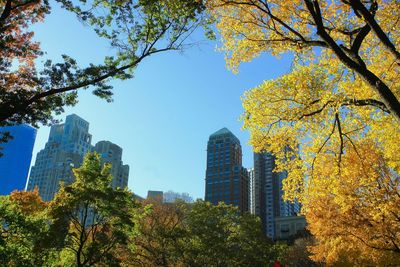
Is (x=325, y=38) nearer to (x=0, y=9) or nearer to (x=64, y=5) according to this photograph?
(x=64, y=5)

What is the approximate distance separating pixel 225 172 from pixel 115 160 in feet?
101

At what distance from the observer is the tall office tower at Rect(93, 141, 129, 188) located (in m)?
95.1

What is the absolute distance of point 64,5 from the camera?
10023mm

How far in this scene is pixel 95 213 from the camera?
19.0m

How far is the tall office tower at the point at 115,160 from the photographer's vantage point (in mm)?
95062

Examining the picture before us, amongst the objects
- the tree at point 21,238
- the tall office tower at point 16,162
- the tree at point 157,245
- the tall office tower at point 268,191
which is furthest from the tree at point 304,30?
the tall office tower at point 268,191

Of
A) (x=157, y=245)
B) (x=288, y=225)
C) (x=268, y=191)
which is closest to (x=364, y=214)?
(x=157, y=245)

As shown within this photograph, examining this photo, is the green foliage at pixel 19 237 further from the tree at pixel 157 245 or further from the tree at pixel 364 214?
the tree at pixel 364 214

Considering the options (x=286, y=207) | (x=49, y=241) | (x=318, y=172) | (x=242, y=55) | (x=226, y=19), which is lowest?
(x=49, y=241)

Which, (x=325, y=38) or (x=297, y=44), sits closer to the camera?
(x=325, y=38)

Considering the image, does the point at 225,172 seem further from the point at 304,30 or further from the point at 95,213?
the point at 304,30

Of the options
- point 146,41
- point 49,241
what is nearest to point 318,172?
point 146,41

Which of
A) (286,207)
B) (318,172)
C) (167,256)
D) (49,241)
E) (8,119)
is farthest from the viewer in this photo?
(286,207)

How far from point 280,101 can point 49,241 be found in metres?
11.5
